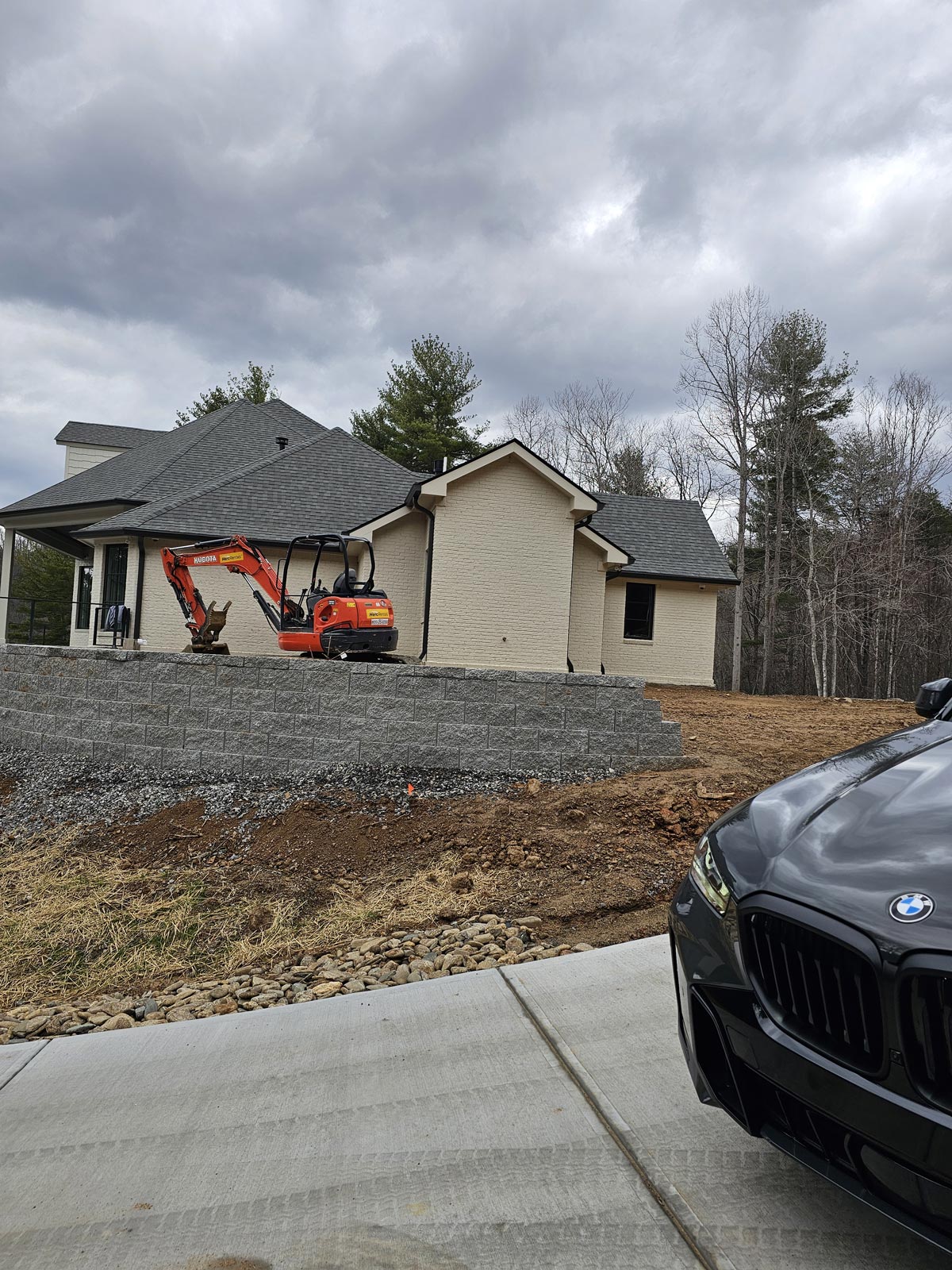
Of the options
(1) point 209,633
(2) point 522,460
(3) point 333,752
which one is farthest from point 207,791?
(2) point 522,460

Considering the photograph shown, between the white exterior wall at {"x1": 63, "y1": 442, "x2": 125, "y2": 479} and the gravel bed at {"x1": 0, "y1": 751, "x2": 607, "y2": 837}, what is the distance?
61.6 ft

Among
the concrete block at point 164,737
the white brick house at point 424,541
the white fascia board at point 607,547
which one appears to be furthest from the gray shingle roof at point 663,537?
the concrete block at point 164,737

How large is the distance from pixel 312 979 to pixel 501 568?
11619 millimetres

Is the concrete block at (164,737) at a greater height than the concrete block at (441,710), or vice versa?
the concrete block at (441,710)

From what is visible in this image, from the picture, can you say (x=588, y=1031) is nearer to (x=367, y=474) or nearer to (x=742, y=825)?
(x=742, y=825)

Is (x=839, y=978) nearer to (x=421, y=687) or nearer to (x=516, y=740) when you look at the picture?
(x=516, y=740)

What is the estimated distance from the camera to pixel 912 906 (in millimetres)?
1575

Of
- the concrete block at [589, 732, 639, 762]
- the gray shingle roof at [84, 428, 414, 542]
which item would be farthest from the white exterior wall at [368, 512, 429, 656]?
the concrete block at [589, 732, 639, 762]

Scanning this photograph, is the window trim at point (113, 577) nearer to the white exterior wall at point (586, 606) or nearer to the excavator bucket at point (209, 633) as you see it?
the excavator bucket at point (209, 633)

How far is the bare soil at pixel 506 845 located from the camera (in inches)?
192

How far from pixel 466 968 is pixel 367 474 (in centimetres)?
1656

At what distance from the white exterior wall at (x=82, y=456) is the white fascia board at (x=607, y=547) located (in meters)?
15.6

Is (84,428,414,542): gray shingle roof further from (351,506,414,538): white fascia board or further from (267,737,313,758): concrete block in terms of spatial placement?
(267,737,313,758): concrete block

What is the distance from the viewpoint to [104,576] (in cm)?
1727
